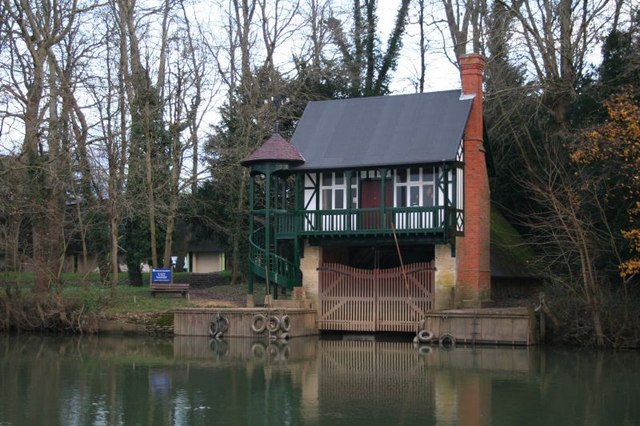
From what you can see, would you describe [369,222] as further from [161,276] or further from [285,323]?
[161,276]

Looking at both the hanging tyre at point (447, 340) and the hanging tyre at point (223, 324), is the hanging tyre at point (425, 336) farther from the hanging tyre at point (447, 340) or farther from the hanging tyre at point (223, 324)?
the hanging tyre at point (223, 324)

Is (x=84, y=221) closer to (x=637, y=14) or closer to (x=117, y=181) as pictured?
(x=117, y=181)

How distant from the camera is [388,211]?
30016 millimetres

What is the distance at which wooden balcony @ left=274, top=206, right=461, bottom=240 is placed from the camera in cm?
2923

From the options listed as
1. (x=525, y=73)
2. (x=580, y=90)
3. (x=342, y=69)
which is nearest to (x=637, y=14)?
(x=580, y=90)

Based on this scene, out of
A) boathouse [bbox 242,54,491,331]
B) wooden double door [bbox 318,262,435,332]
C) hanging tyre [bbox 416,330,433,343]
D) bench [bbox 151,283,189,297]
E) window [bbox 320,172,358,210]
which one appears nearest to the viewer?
hanging tyre [bbox 416,330,433,343]

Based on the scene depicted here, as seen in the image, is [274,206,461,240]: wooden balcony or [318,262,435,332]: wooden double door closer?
[274,206,461,240]: wooden balcony

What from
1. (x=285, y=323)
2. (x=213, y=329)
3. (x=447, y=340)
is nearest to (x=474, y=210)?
(x=447, y=340)

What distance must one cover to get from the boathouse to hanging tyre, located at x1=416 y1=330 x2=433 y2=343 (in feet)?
5.80

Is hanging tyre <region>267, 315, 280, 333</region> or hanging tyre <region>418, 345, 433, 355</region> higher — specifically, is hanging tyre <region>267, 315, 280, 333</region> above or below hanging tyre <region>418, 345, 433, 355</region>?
above

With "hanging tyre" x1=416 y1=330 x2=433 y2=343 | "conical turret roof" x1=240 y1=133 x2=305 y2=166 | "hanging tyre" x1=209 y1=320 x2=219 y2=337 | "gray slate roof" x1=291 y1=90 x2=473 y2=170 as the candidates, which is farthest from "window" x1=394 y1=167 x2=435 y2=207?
"hanging tyre" x1=209 y1=320 x2=219 y2=337

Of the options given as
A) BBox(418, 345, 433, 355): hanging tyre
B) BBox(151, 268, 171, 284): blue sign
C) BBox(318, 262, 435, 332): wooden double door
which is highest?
BBox(151, 268, 171, 284): blue sign

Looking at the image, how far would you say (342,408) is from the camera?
15.6 m

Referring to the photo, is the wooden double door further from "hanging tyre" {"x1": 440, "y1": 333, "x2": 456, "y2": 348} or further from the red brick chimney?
"hanging tyre" {"x1": 440, "y1": 333, "x2": 456, "y2": 348}
